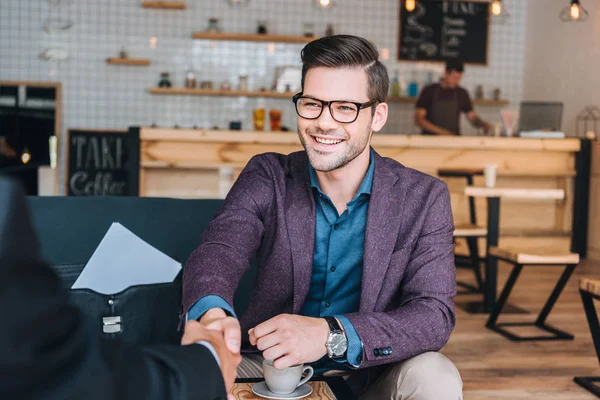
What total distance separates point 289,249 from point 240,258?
15 cm

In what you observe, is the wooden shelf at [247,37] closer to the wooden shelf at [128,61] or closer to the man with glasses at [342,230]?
the wooden shelf at [128,61]

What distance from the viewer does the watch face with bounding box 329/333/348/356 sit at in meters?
1.56

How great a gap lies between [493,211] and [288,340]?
3258 mm

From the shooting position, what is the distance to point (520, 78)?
814 centimetres

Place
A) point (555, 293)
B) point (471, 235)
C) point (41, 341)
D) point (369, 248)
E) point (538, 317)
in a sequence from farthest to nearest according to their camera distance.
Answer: point (471, 235) < point (538, 317) < point (555, 293) < point (369, 248) < point (41, 341)

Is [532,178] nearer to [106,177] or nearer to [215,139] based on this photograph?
[215,139]

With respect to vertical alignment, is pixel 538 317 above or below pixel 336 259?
below

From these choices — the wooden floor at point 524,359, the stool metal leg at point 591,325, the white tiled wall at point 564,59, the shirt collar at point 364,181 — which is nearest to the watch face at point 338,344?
the shirt collar at point 364,181

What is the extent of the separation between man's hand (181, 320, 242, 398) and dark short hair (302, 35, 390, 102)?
77 centimetres

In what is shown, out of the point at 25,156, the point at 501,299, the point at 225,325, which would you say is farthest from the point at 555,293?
the point at 25,156

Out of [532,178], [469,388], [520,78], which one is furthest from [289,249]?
[520,78]

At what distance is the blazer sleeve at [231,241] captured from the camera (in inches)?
63.6

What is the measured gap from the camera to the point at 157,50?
24.9 feet

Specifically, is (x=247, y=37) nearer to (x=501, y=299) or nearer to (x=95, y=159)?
(x=95, y=159)
